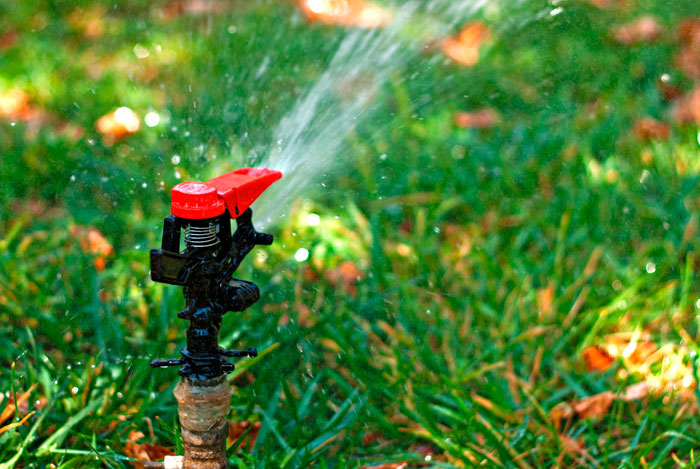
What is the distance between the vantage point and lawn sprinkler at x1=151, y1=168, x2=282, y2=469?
1.33 meters

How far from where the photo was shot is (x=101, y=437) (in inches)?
67.5

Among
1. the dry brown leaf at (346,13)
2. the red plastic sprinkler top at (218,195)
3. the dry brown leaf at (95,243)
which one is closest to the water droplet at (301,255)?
the dry brown leaf at (95,243)

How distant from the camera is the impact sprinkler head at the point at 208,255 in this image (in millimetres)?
1303

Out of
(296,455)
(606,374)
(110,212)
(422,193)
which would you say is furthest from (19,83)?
(606,374)

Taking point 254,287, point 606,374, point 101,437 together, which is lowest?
point 606,374

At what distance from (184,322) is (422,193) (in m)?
1.04

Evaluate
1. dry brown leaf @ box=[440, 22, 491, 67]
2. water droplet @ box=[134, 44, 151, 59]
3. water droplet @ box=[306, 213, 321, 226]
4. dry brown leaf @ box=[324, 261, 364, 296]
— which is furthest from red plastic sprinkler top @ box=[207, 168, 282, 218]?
dry brown leaf @ box=[440, 22, 491, 67]

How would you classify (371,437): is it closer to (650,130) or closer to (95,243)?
(95,243)

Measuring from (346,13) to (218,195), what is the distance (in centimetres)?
268

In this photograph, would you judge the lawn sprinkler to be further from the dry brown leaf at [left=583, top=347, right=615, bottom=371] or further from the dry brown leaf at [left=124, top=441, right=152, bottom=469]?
the dry brown leaf at [left=583, top=347, right=615, bottom=371]

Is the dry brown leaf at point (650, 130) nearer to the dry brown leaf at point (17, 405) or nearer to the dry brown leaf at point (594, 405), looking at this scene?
the dry brown leaf at point (594, 405)

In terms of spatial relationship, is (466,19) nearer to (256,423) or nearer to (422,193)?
(422,193)

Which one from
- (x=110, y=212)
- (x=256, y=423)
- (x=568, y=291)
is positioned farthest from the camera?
(x=110, y=212)

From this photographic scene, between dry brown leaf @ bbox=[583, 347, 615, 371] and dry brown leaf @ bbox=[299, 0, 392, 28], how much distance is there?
2.09m
